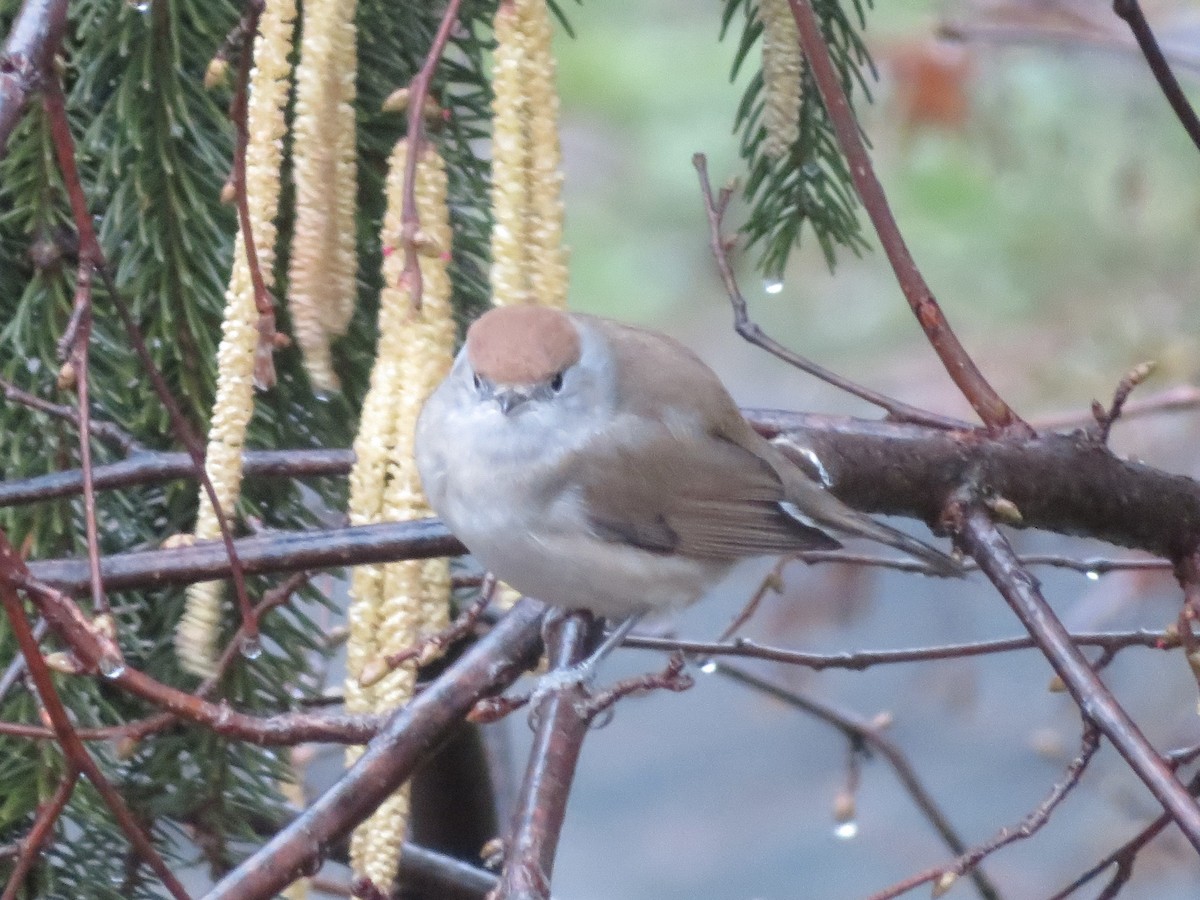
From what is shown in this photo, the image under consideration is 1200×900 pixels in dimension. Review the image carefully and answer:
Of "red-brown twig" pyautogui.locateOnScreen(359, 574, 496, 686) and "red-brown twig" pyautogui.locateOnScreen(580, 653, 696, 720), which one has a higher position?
"red-brown twig" pyautogui.locateOnScreen(359, 574, 496, 686)

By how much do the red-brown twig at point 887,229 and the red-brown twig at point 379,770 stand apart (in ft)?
1.49

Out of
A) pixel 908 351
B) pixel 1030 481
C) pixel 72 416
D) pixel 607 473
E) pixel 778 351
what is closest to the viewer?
pixel 72 416

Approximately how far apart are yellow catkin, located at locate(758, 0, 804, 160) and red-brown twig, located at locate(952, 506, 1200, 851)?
39 cm

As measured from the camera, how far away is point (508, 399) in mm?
1734

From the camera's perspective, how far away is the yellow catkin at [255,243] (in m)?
1.06

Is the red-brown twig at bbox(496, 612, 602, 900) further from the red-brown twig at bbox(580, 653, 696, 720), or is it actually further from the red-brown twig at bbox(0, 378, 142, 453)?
the red-brown twig at bbox(0, 378, 142, 453)

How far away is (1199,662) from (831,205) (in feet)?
1.94

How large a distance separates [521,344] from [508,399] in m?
0.11

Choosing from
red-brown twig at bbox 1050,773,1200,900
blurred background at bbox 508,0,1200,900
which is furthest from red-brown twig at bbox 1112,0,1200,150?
blurred background at bbox 508,0,1200,900

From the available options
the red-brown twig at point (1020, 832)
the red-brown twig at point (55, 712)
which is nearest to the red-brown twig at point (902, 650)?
the red-brown twig at point (1020, 832)

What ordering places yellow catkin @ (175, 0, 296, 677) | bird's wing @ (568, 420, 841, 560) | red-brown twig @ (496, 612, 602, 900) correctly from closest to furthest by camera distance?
red-brown twig @ (496, 612, 602, 900) → yellow catkin @ (175, 0, 296, 677) → bird's wing @ (568, 420, 841, 560)

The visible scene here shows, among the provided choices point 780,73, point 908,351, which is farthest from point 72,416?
point 908,351

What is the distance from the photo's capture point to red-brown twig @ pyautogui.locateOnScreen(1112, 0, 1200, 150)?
1.27 meters

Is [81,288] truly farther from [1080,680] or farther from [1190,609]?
[1190,609]
